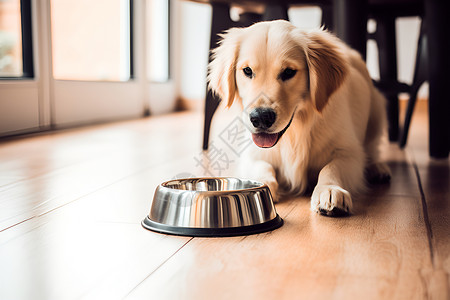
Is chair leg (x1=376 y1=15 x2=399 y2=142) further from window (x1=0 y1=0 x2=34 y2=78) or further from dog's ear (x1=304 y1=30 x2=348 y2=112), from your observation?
window (x1=0 y1=0 x2=34 y2=78)

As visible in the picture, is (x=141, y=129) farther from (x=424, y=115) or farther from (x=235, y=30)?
(x=424, y=115)

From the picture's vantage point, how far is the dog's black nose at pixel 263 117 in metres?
1.52

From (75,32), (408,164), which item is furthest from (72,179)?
(75,32)

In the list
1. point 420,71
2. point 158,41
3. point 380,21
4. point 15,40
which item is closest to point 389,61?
point 380,21

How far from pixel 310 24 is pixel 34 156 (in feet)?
14.1

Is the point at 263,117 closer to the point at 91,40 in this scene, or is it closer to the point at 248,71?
the point at 248,71

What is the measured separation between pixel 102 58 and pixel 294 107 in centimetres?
366

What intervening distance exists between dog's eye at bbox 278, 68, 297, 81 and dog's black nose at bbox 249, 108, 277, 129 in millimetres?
135

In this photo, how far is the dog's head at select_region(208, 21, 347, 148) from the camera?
5.11 feet

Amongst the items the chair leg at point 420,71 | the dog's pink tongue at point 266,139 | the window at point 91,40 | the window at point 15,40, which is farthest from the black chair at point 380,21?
the window at point 91,40

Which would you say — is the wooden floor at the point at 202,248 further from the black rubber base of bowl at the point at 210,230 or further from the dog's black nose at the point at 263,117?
the dog's black nose at the point at 263,117

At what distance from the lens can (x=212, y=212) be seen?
1.19m

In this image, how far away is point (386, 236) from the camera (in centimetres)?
121

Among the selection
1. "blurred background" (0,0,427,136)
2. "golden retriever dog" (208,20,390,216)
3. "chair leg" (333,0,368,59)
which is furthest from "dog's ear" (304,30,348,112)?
"blurred background" (0,0,427,136)
